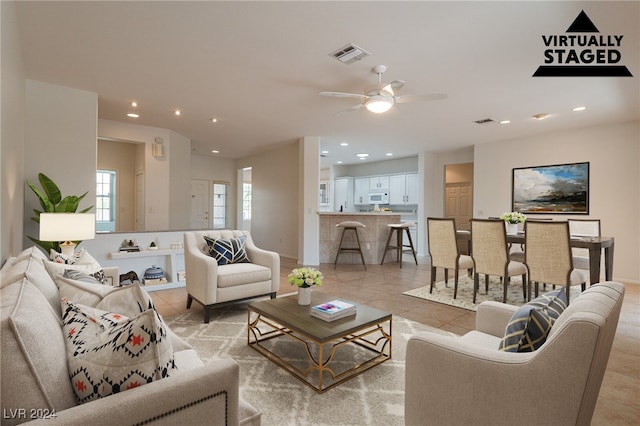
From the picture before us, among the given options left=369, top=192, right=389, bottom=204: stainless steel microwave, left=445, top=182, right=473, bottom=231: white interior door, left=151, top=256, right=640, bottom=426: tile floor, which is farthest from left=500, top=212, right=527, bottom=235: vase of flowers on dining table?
left=369, top=192, right=389, bottom=204: stainless steel microwave

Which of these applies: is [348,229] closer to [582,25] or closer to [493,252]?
[493,252]

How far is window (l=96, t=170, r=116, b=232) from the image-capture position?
7051mm

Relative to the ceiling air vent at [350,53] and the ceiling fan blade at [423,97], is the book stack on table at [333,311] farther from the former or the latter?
the ceiling air vent at [350,53]

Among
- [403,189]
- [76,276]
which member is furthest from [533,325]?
[403,189]

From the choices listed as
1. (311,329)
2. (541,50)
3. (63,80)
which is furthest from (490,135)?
(63,80)

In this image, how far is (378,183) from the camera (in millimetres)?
9359

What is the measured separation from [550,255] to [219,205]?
7.83 meters

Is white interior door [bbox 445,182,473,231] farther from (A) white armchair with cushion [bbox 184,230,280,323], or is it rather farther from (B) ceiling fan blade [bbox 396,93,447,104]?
(A) white armchair with cushion [bbox 184,230,280,323]

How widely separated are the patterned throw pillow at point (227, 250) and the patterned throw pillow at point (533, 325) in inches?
113

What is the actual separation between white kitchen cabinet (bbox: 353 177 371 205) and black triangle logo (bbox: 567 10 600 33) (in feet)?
→ 23.5

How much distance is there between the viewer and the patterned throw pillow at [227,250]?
346cm

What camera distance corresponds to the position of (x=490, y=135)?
20.0 feet

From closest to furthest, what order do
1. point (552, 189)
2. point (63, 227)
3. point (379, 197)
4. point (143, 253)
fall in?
1. point (63, 227)
2. point (143, 253)
3. point (552, 189)
4. point (379, 197)

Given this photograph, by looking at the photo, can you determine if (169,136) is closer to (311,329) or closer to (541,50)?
(311,329)
